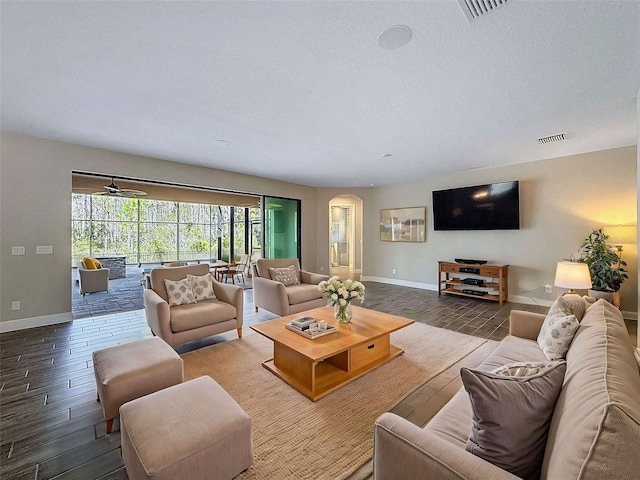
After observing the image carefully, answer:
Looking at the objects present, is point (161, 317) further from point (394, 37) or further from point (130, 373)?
point (394, 37)

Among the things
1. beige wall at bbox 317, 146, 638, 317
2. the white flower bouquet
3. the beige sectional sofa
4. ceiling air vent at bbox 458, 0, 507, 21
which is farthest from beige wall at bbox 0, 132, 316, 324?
beige wall at bbox 317, 146, 638, 317

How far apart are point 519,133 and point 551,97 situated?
1033mm

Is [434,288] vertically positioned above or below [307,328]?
below

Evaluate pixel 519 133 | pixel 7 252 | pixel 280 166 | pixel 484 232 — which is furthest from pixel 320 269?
pixel 7 252

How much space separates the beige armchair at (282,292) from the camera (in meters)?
3.98

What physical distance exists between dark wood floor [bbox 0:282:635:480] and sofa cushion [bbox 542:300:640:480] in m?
1.25

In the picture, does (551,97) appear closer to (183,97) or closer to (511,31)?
(511,31)

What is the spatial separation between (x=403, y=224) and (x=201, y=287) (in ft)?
16.8

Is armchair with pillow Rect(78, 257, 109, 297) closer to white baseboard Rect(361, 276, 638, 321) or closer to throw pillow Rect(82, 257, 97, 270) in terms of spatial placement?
throw pillow Rect(82, 257, 97, 270)

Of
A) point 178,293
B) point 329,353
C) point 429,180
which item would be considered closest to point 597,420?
point 329,353

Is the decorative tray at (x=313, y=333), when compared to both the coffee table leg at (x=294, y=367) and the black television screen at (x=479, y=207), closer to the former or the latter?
the coffee table leg at (x=294, y=367)

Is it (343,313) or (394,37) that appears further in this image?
(343,313)

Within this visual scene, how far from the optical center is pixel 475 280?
5.51m

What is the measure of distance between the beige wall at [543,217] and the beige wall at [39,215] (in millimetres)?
6250
